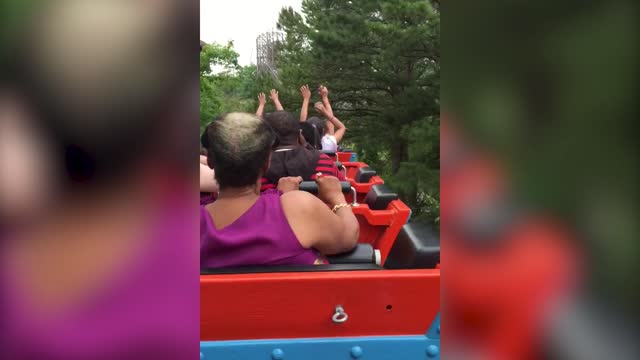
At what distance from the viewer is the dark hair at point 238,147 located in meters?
1.43

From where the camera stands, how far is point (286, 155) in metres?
2.88

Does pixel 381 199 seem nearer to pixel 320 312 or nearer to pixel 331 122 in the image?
pixel 320 312

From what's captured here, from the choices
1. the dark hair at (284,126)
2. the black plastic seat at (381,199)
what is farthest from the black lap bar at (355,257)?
the dark hair at (284,126)

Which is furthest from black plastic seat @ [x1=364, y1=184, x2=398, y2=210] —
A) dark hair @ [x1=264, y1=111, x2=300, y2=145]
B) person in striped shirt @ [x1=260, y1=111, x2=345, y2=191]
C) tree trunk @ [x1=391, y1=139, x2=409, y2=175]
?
tree trunk @ [x1=391, y1=139, x2=409, y2=175]

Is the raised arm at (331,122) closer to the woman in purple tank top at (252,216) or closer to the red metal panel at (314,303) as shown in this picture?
the woman in purple tank top at (252,216)

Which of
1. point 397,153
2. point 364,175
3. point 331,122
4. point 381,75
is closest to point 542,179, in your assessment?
point 364,175

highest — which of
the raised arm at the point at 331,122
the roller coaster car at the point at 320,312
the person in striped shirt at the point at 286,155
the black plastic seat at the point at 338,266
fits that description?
the raised arm at the point at 331,122

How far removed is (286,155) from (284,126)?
0.15m

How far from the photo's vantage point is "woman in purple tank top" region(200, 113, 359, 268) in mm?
1467

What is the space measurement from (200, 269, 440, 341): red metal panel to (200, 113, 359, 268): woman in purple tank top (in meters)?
0.12

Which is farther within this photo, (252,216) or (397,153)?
(397,153)

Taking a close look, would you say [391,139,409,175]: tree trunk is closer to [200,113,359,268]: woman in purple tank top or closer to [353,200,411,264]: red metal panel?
[353,200,411,264]: red metal panel

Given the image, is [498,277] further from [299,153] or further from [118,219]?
[299,153]

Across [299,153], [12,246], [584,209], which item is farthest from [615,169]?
[299,153]
